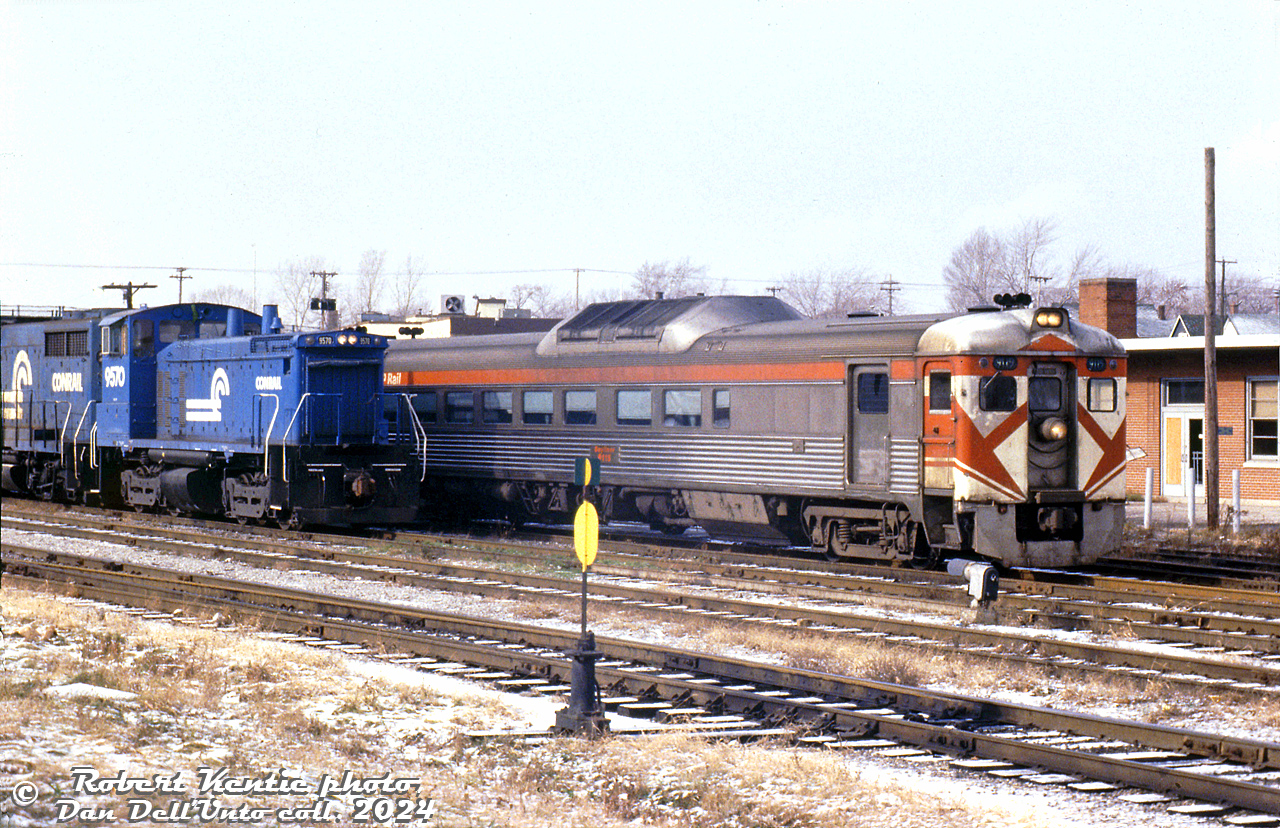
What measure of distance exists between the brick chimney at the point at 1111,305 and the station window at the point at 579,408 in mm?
22875

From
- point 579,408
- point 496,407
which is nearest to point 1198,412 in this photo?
point 579,408

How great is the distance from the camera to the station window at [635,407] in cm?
2111

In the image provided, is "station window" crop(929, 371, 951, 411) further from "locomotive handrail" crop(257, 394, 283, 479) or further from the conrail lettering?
the conrail lettering

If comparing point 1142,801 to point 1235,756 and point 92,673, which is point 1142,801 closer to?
point 1235,756

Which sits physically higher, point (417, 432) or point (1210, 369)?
point (1210, 369)

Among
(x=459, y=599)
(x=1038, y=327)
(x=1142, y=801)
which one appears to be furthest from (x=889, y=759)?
(x=1038, y=327)

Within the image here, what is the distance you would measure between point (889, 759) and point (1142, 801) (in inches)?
62.0

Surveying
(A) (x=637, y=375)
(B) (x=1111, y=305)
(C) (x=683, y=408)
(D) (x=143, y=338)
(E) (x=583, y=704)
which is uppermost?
(B) (x=1111, y=305)

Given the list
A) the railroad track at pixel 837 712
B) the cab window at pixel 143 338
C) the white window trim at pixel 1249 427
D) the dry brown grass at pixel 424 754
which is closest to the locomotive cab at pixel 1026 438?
the railroad track at pixel 837 712

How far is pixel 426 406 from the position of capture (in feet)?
84.5

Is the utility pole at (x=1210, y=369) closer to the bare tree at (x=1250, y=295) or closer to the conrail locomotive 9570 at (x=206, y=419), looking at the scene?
the conrail locomotive 9570 at (x=206, y=419)

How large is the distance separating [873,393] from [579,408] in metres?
6.09

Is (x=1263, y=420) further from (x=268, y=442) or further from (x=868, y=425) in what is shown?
(x=268, y=442)

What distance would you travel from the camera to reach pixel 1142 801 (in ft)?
25.3
